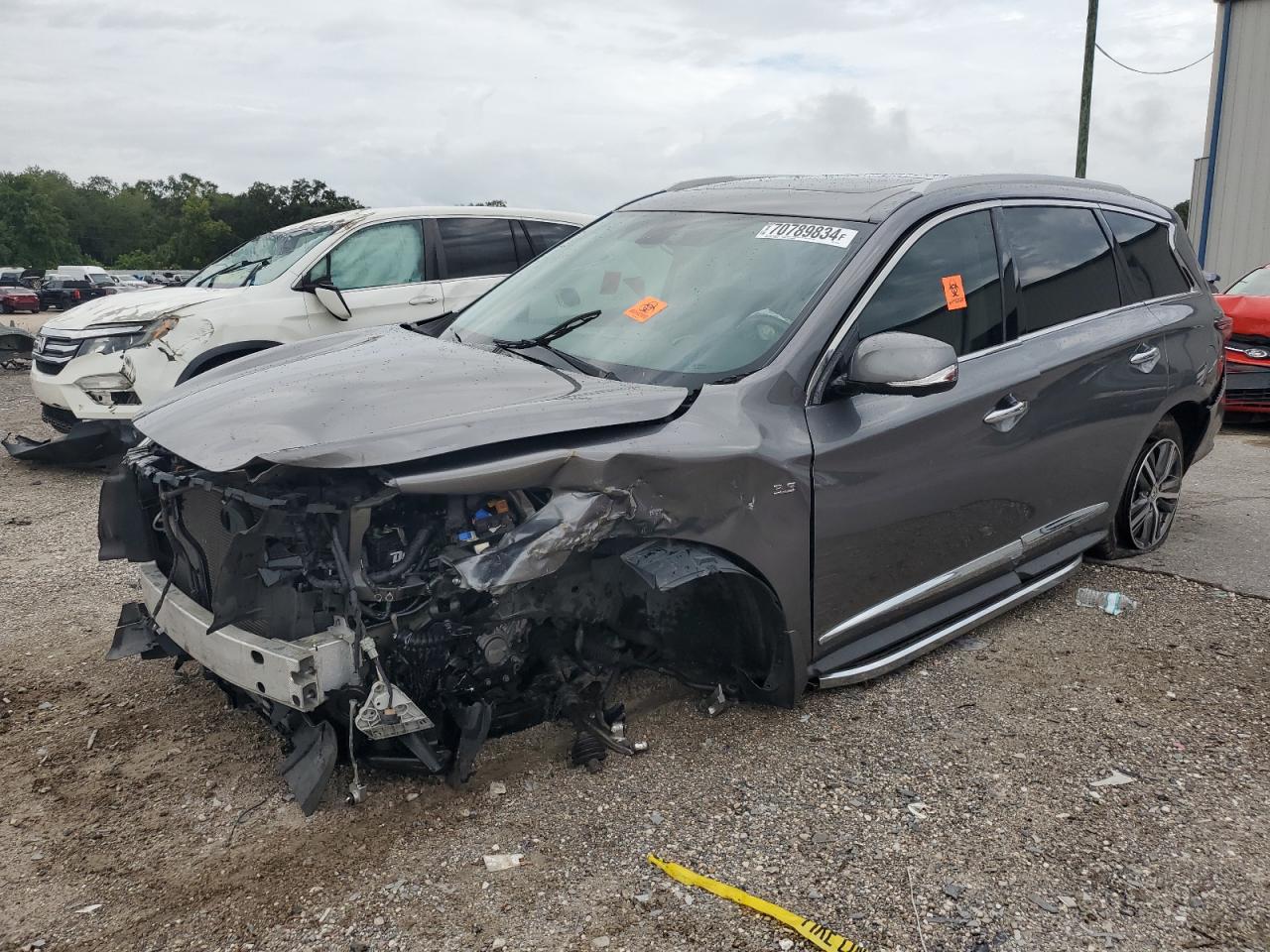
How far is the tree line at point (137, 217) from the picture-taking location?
6344cm

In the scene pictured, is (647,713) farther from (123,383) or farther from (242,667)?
(123,383)

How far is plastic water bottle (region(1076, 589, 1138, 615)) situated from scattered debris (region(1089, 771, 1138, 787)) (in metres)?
1.42

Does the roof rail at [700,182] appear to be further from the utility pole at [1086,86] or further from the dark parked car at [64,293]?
the dark parked car at [64,293]

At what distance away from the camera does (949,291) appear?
11.9 feet

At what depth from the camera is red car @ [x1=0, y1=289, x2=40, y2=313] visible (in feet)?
117

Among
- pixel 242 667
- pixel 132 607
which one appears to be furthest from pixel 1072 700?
pixel 132 607

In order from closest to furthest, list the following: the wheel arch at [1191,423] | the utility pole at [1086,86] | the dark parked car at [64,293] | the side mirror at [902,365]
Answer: the side mirror at [902,365] < the wheel arch at [1191,423] < the utility pole at [1086,86] < the dark parked car at [64,293]

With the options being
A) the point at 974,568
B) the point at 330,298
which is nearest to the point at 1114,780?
the point at 974,568

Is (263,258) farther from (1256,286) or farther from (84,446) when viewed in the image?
(1256,286)

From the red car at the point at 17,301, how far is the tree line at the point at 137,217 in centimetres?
1733

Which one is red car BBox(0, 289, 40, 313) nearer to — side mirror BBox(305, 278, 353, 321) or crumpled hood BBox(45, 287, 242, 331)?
crumpled hood BBox(45, 287, 242, 331)

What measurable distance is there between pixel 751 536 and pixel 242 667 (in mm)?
1426

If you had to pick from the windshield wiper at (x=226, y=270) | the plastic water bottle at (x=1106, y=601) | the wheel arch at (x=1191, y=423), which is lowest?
the plastic water bottle at (x=1106, y=601)

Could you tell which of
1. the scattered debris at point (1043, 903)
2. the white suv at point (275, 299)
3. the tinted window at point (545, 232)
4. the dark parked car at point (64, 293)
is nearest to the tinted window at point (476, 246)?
the white suv at point (275, 299)
